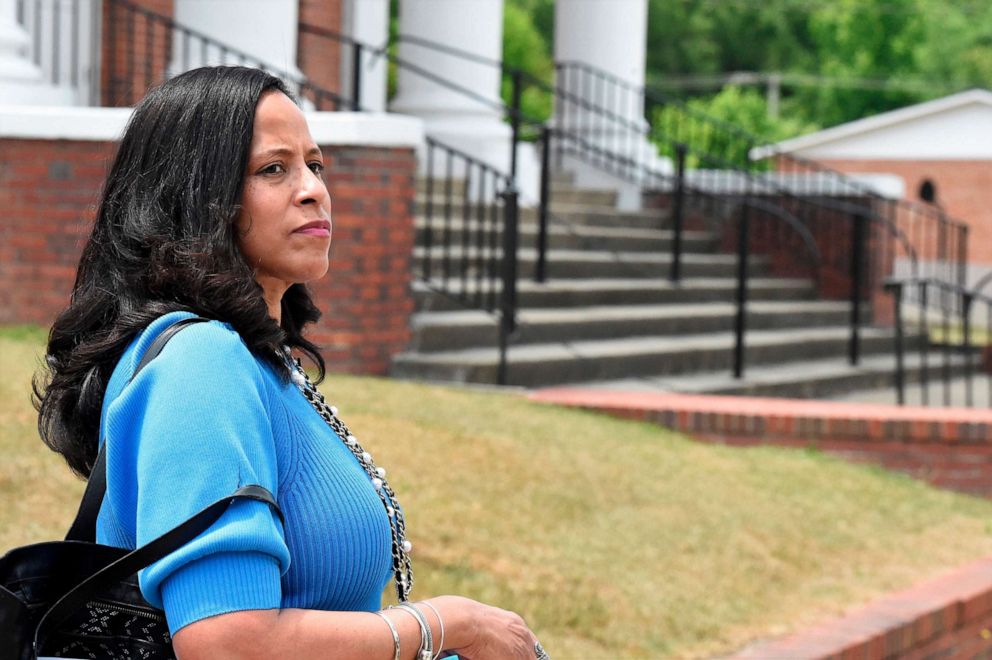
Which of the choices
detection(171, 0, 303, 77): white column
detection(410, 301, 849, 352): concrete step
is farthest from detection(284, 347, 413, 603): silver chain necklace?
detection(171, 0, 303, 77): white column

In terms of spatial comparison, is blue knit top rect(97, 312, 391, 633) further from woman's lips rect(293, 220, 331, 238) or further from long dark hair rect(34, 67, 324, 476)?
woman's lips rect(293, 220, 331, 238)

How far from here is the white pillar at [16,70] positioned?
8344 mm

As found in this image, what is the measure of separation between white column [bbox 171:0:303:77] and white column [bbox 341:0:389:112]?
7.09 feet

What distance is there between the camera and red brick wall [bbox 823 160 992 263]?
98.2ft

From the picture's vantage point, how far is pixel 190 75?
6.38 ft

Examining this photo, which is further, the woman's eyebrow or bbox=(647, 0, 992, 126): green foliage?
bbox=(647, 0, 992, 126): green foliage

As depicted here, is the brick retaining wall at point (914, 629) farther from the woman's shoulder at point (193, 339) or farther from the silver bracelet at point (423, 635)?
the woman's shoulder at point (193, 339)

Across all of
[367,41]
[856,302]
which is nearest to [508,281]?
[856,302]

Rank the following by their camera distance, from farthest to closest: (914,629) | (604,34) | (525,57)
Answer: (525,57), (604,34), (914,629)

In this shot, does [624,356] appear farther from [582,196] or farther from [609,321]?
[582,196]

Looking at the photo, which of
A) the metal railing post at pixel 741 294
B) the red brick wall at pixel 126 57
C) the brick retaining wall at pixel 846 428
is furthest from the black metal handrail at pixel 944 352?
the red brick wall at pixel 126 57

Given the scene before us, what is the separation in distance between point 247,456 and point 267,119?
478mm

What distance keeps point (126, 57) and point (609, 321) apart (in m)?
3.79

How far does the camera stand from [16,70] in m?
8.41
